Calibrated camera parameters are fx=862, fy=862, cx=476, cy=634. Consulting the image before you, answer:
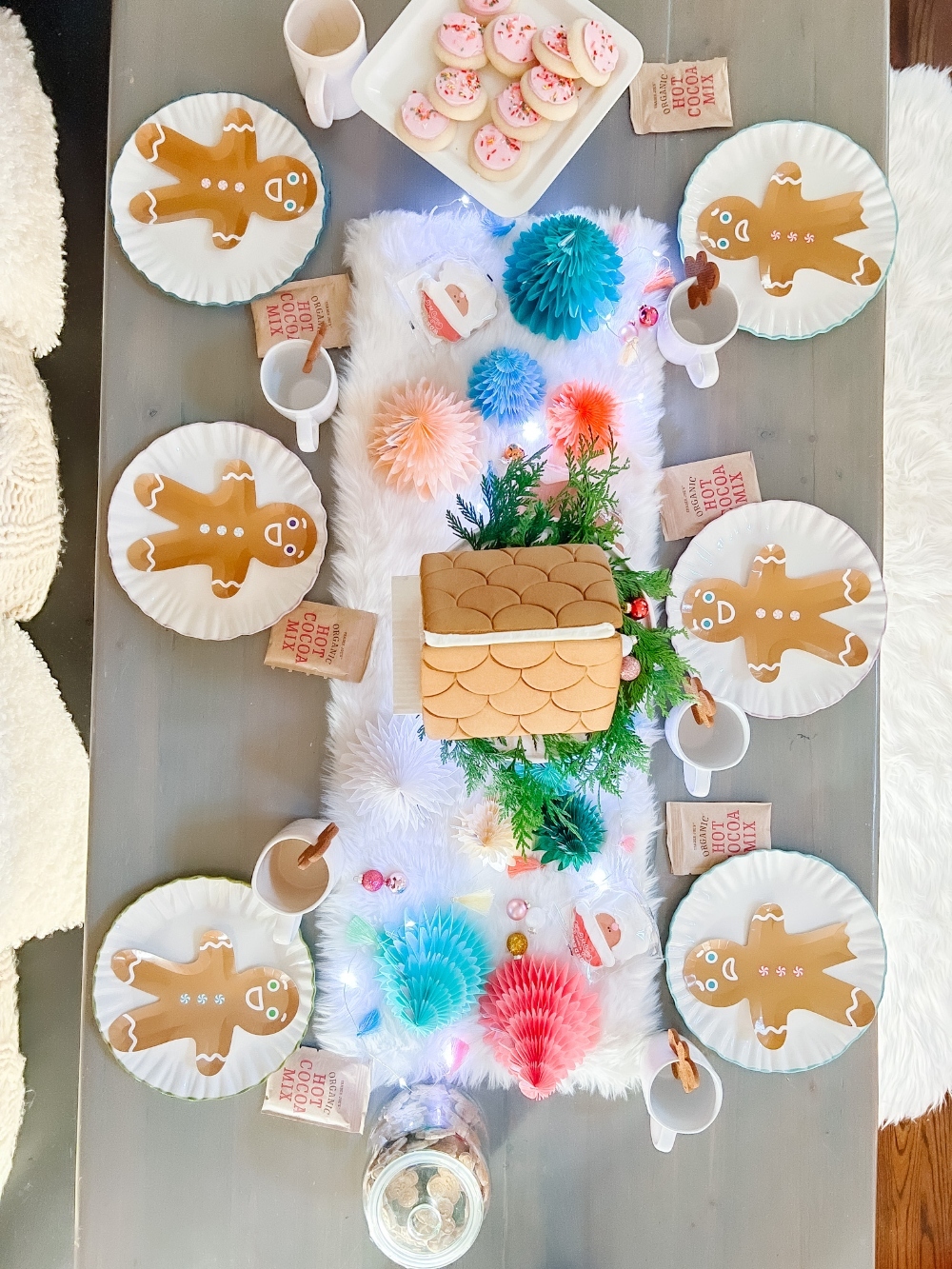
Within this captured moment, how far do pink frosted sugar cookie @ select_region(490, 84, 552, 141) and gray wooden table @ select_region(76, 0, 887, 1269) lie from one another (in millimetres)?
116

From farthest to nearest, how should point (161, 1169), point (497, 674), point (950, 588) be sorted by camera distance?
point (950, 588) → point (161, 1169) → point (497, 674)

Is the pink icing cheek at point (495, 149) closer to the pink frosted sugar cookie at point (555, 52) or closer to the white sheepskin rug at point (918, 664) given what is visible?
the pink frosted sugar cookie at point (555, 52)

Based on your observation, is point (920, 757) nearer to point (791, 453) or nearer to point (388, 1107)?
point (791, 453)

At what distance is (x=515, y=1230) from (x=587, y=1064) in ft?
0.65

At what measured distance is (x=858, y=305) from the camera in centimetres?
96

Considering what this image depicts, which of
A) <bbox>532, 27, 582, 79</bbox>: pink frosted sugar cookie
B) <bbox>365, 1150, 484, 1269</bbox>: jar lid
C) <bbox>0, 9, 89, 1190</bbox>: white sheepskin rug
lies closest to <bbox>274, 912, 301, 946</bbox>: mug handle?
<bbox>365, 1150, 484, 1269</bbox>: jar lid

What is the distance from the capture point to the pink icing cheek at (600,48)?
85 cm

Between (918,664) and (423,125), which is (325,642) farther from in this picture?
(918,664)

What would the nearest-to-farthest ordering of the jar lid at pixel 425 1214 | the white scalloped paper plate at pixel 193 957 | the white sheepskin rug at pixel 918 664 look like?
the jar lid at pixel 425 1214
the white scalloped paper plate at pixel 193 957
the white sheepskin rug at pixel 918 664

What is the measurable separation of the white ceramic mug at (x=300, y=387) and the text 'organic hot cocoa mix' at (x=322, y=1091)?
0.68 metres

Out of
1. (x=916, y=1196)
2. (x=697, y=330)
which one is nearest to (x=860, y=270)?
(x=697, y=330)

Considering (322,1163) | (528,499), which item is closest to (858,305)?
(528,499)

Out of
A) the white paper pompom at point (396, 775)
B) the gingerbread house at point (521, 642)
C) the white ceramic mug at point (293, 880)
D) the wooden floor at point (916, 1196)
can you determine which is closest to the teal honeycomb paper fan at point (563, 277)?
the gingerbread house at point (521, 642)

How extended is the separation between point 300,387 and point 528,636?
1.56ft
